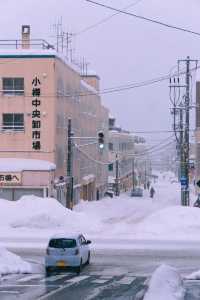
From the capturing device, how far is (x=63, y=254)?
1149 inches

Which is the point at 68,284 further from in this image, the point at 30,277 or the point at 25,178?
the point at 25,178

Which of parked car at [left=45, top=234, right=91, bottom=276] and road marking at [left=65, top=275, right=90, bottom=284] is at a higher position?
parked car at [left=45, top=234, right=91, bottom=276]

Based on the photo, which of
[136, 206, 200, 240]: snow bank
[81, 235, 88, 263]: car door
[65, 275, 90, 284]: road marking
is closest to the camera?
[65, 275, 90, 284]: road marking

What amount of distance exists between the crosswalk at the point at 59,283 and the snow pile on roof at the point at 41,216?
60.2 feet

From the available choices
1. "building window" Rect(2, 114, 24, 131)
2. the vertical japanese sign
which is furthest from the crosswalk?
"building window" Rect(2, 114, 24, 131)

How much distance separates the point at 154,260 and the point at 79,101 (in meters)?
41.7

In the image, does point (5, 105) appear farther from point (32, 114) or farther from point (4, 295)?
point (4, 295)

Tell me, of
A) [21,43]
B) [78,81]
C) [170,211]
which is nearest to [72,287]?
[170,211]

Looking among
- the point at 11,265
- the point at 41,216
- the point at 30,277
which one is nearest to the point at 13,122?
the point at 41,216

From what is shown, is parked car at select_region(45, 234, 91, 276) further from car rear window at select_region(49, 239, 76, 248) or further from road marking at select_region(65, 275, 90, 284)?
road marking at select_region(65, 275, 90, 284)

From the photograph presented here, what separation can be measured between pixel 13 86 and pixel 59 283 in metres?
32.3

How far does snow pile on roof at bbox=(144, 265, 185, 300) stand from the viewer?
15.7 meters

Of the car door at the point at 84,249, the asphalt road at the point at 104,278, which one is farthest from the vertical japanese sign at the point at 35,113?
the car door at the point at 84,249

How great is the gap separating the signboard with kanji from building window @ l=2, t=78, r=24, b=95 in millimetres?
5988
